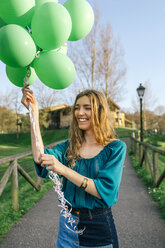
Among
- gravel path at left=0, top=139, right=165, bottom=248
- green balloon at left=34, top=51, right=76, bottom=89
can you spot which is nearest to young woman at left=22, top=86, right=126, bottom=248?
green balloon at left=34, top=51, right=76, bottom=89

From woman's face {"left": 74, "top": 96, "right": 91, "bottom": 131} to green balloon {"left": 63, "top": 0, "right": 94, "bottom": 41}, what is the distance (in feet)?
2.29

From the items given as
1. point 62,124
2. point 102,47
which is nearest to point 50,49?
point 102,47

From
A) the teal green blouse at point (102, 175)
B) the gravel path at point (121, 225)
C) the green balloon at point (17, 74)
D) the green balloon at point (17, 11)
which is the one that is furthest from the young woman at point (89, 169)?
the gravel path at point (121, 225)

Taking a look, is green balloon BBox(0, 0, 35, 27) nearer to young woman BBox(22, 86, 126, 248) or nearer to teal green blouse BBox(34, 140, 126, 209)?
young woman BBox(22, 86, 126, 248)

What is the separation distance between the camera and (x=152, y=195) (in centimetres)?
479

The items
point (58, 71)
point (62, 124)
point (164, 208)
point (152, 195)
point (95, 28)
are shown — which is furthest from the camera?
point (62, 124)

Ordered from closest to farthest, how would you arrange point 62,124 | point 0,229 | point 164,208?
point 0,229 → point 164,208 → point 62,124

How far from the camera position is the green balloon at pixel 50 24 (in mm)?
1569

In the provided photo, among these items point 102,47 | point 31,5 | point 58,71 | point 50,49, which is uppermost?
point 102,47

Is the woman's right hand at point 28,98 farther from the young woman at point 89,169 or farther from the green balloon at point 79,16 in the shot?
the green balloon at point 79,16

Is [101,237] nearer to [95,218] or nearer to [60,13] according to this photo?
[95,218]

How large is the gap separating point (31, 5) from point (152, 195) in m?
4.46

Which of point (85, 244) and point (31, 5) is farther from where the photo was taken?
point (31, 5)

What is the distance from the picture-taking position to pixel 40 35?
1.62m
